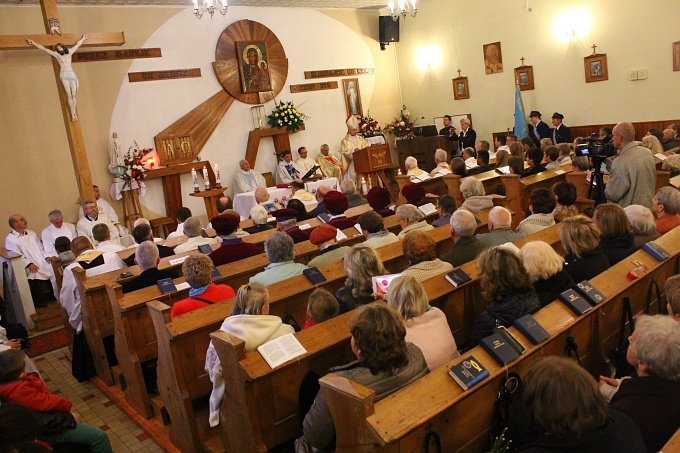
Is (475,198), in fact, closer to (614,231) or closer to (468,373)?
(614,231)

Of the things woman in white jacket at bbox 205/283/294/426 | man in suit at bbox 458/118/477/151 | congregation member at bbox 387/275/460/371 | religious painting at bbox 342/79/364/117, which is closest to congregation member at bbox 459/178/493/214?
congregation member at bbox 387/275/460/371

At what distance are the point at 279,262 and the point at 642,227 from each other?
2521 mm

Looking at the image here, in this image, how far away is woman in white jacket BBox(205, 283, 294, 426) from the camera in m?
2.84

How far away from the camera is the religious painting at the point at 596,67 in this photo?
10.6m

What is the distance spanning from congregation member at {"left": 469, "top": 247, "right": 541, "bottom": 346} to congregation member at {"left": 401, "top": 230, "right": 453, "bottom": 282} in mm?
640

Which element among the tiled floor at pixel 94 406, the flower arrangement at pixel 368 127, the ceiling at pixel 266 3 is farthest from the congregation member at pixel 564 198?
the flower arrangement at pixel 368 127

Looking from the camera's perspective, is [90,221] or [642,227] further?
[90,221]

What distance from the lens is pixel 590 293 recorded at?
3.02 metres

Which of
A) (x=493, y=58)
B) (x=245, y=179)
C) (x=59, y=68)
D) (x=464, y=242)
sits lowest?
(x=464, y=242)

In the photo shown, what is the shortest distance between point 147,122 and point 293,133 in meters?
3.17

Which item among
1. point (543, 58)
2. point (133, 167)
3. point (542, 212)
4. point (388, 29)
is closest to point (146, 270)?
point (542, 212)

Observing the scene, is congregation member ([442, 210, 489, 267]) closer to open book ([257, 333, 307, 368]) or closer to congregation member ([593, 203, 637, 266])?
congregation member ([593, 203, 637, 266])

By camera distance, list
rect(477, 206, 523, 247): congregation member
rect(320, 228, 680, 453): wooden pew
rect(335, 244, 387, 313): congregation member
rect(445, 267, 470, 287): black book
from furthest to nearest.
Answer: rect(477, 206, 523, 247): congregation member, rect(445, 267, 470, 287): black book, rect(335, 244, 387, 313): congregation member, rect(320, 228, 680, 453): wooden pew

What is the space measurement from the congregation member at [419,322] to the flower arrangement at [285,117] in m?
9.31
